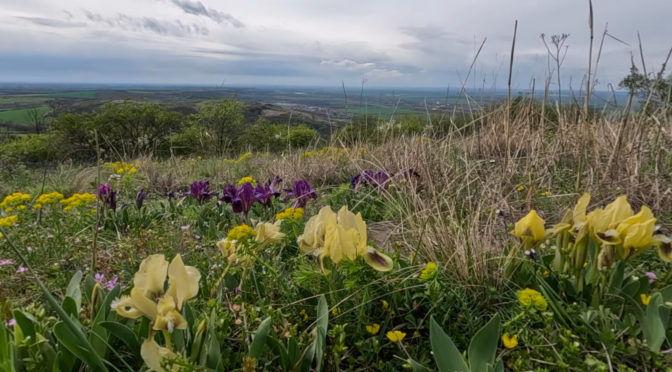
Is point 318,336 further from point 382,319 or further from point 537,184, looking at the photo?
point 537,184

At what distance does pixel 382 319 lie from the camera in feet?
4.93

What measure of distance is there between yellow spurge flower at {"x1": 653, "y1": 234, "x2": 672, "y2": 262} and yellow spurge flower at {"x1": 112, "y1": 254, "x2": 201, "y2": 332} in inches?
50.6

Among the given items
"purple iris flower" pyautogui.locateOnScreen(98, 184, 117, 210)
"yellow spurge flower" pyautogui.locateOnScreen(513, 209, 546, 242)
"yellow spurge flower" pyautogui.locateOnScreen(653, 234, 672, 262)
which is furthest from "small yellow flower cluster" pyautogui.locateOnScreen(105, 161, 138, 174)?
"yellow spurge flower" pyautogui.locateOnScreen(653, 234, 672, 262)

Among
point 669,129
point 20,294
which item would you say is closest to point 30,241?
point 20,294

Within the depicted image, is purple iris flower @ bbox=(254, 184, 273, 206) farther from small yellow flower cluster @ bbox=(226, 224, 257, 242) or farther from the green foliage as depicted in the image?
the green foliage

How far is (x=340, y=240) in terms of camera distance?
1230 mm

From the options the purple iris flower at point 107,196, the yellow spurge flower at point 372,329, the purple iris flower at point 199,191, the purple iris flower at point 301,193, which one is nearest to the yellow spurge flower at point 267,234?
the yellow spurge flower at point 372,329

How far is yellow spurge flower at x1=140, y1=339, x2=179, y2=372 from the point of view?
100cm

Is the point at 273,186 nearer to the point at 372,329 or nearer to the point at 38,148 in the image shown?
the point at 372,329

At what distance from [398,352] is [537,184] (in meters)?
1.99

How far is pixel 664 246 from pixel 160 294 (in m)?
1.42

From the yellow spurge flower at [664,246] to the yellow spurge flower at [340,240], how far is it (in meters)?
0.77

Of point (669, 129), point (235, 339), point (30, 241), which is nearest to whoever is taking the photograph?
point (235, 339)

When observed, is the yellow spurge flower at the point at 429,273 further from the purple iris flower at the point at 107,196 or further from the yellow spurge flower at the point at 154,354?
the purple iris flower at the point at 107,196
